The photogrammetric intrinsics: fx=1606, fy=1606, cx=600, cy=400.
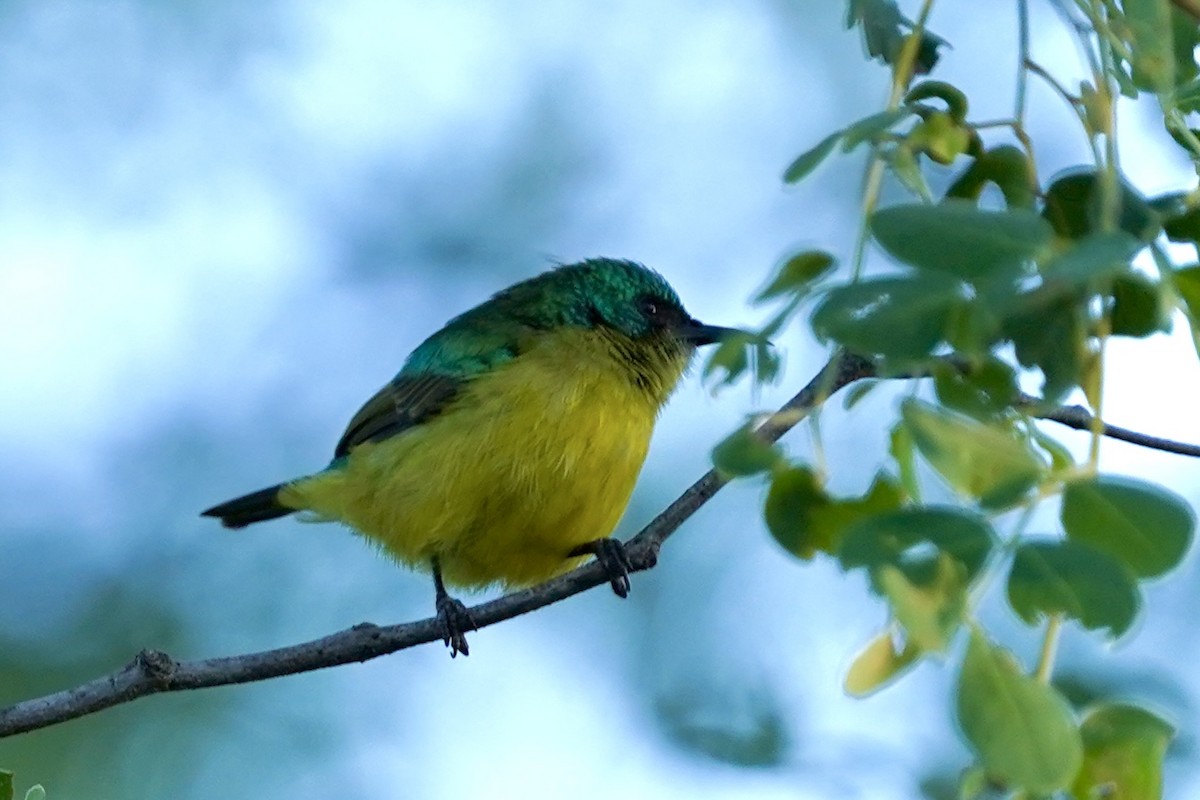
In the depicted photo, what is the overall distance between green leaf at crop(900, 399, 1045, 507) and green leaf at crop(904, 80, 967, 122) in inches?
15.9

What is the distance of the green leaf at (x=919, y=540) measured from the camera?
41.9 inches

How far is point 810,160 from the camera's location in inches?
48.3

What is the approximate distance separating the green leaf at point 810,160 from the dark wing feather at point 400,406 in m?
3.47

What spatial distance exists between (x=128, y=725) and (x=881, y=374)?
7.00m

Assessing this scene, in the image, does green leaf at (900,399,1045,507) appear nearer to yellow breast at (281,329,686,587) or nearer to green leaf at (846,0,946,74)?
green leaf at (846,0,946,74)

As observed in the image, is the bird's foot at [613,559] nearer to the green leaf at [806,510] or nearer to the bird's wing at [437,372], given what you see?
the bird's wing at [437,372]

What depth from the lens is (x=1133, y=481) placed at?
42.4 inches

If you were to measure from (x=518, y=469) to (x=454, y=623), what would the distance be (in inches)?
20.5

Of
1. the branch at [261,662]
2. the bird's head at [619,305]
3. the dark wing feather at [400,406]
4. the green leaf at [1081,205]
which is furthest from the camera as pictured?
the bird's head at [619,305]

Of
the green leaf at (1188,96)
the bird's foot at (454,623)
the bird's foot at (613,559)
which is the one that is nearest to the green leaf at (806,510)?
the green leaf at (1188,96)

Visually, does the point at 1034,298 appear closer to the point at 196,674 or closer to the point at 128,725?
the point at 196,674

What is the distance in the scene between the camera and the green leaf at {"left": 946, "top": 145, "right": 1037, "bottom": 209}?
4.43 ft

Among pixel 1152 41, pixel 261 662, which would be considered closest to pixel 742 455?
pixel 1152 41

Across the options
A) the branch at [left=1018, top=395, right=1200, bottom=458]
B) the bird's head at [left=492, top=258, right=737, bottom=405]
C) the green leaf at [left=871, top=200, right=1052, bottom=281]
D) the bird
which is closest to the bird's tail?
the bird
